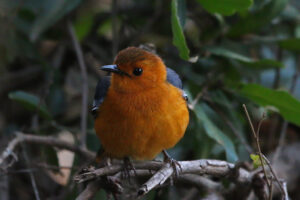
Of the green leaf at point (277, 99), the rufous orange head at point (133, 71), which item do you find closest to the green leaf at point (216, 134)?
the green leaf at point (277, 99)

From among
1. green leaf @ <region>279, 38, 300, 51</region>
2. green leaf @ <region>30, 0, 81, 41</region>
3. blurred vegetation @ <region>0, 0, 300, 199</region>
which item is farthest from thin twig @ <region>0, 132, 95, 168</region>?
green leaf @ <region>279, 38, 300, 51</region>

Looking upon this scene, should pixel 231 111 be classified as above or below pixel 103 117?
below

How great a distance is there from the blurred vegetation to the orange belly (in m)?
0.51

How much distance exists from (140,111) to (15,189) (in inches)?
101

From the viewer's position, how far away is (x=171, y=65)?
5.39 metres

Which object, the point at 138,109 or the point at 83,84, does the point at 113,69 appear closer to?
the point at 138,109

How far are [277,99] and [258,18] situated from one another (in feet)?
3.71

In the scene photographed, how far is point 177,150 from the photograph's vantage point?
504 cm

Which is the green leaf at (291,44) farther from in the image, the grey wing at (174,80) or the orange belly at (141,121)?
the orange belly at (141,121)

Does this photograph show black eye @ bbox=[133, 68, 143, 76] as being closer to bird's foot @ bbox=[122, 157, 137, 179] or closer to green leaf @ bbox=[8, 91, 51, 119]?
bird's foot @ bbox=[122, 157, 137, 179]

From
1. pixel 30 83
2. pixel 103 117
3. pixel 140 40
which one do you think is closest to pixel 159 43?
pixel 140 40

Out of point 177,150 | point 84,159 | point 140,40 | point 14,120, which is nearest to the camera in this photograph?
point 84,159

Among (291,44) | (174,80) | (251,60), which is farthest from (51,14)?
(291,44)

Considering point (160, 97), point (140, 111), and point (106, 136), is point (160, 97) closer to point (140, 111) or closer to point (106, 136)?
point (140, 111)
